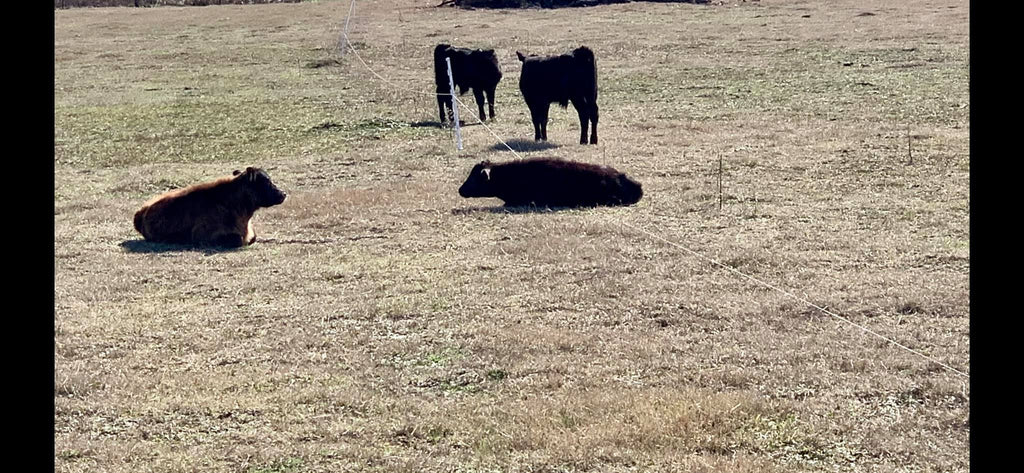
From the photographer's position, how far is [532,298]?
28.3 ft

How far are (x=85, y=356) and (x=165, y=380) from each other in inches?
33.3

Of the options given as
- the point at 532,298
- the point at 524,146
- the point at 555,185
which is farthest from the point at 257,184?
the point at 524,146

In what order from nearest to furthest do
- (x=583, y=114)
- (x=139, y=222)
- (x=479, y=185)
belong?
(x=139, y=222) < (x=479, y=185) < (x=583, y=114)

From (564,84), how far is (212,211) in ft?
21.5

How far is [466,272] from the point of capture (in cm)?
951

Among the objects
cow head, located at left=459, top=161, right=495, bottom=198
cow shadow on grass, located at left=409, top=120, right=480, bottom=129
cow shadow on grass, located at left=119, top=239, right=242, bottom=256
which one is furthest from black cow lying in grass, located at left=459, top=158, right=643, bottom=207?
cow shadow on grass, located at left=409, top=120, right=480, bottom=129

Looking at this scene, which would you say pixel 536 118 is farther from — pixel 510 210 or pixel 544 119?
pixel 510 210

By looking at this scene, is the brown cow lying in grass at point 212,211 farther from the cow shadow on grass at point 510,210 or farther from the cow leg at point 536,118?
the cow leg at point 536,118

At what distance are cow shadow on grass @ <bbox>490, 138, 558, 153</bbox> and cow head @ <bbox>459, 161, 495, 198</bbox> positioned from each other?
138 inches

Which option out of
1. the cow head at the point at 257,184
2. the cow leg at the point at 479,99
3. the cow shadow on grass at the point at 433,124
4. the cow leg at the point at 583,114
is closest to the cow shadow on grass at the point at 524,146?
the cow leg at the point at 583,114

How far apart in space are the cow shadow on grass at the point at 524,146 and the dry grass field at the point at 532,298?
0.30 ft

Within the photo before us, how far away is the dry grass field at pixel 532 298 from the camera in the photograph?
5.81 metres
